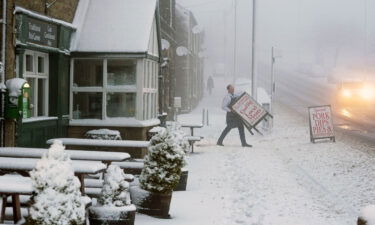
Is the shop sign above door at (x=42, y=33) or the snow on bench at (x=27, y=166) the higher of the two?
the shop sign above door at (x=42, y=33)

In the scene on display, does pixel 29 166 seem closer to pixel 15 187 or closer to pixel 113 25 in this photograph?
pixel 15 187

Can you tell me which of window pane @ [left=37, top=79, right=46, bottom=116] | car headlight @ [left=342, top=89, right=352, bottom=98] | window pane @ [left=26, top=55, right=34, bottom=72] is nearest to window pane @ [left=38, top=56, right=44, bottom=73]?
window pane @ [left=37, top=79, right=46, bottom=116]

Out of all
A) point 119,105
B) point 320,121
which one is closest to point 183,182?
point 119,105

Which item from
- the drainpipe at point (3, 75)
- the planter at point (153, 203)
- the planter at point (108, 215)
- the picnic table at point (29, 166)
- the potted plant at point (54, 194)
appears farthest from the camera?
the drainpipe at point (3, 75)

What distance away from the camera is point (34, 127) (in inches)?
491

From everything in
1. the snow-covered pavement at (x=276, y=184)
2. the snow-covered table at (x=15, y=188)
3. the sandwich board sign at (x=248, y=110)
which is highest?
the sandwich board sign at (x=248, y=110)

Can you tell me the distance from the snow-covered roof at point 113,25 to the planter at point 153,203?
6234 mm

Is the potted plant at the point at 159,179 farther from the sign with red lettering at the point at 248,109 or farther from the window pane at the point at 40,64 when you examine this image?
the sign with red lettering at the point at 248,109

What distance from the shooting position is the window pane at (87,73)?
14797 mm

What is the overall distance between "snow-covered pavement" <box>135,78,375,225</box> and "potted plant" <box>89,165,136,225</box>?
1.08 metres

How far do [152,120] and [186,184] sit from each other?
4.80 metres

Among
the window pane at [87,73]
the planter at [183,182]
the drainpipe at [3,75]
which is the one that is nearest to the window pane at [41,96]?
the window pane at [87,73]

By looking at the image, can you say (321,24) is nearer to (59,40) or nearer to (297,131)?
(297,131)

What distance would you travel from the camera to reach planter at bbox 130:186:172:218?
28.6 feet
